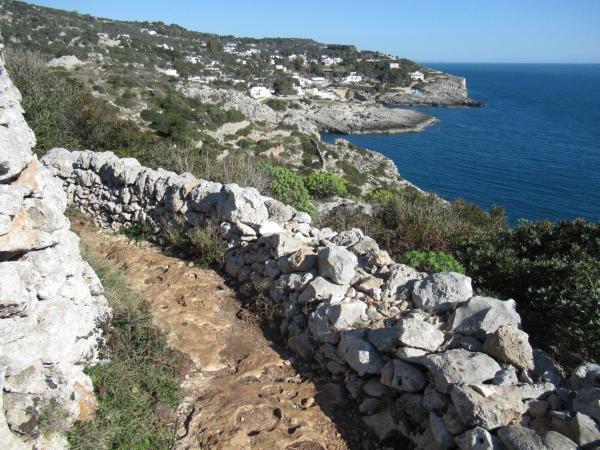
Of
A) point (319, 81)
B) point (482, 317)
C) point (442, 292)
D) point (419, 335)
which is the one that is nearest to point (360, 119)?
point (319, 81)

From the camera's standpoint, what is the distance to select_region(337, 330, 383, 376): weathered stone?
465cm

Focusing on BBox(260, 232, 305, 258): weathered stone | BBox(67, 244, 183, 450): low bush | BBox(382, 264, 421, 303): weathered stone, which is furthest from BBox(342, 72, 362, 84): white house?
BBox(67, 244, 183, 450): low bush

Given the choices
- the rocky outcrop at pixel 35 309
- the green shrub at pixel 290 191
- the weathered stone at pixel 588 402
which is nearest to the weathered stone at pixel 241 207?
the rocky outcrop at pixel 35 309

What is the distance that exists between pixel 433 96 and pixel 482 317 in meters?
120

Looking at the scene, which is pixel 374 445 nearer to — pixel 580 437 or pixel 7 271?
pixel 580 437

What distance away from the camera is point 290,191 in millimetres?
11211

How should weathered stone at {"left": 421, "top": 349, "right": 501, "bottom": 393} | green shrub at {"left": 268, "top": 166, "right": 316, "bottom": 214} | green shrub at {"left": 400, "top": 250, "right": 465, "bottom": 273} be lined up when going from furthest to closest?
1. green shrub at {"left": 268, "top": 166, "right": 316, "bottom": 214}
2. green shrub at {"left": 400, "top": 250, "right": 465, "bottom": 273}
3. weathered stone at {"left": 421, "top": 349, "right": 501, "bottom": 393}

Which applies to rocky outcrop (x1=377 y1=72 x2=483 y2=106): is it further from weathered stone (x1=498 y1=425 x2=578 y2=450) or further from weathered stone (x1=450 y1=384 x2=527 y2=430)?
weathered stone (x1=498 y1=425 x2=578 y2=450)

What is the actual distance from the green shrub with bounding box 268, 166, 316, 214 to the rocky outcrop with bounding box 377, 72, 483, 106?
102025 mm

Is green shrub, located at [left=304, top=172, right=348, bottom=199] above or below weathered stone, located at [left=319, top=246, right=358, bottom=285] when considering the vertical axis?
below

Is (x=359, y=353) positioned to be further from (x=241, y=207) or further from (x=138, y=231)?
(x=138, y=231)

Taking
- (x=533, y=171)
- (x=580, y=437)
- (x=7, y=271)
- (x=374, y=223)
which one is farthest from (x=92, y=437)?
(x=533, y=171)

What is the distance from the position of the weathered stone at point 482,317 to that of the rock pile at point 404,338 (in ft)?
0.04

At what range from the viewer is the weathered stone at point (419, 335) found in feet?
14.5
